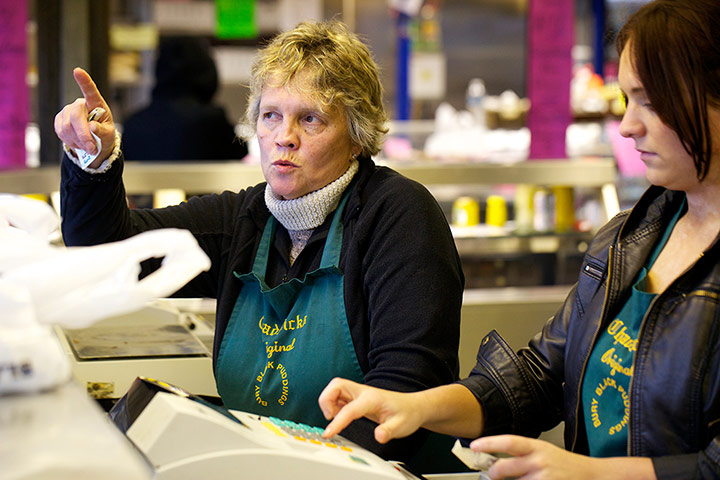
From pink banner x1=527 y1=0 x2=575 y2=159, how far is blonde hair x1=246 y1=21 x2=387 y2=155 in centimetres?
265

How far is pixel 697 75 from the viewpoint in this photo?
1232mm

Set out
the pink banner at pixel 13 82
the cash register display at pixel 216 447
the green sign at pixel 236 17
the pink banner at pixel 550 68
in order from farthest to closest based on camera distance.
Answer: the green sign at pixel 236 17
the pink banner at pixel 550 68
the pink banner at pixel 13 82
the cash register display at pixel 216 447

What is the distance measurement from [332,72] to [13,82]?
2370 mm

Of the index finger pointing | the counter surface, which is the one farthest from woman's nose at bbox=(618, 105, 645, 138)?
the index finger pointing

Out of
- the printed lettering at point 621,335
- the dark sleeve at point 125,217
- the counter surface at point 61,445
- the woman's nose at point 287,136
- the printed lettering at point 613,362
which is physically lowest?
the printed lettering at point 613,362

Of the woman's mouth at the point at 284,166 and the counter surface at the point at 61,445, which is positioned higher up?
the woman's mouth at the point at 284,166

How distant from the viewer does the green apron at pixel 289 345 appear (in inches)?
66.2

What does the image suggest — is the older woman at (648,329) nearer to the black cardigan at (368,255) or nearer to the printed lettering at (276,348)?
the black cardigan at (368,255)

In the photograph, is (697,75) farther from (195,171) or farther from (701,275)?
(195,171)

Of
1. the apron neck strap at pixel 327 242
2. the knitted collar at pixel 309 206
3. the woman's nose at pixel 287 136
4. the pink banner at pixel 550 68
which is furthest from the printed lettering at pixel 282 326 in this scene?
the pink banner at pixel 550 68

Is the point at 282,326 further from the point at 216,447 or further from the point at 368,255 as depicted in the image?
the point at 216,447

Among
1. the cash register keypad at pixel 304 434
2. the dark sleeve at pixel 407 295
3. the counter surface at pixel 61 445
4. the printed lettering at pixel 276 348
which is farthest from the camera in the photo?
the printed lettering at pixel 276 348

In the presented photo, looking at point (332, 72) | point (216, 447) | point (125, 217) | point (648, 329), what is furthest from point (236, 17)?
point (216, 447)

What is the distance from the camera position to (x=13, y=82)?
3.67m
